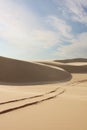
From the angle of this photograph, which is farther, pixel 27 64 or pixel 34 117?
pixel 27 64

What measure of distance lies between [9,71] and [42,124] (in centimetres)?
2042

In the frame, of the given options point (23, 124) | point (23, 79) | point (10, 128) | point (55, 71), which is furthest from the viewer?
point (55, 71)

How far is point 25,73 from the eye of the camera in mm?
25578

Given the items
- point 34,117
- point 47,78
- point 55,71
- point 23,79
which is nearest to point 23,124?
point 34,117

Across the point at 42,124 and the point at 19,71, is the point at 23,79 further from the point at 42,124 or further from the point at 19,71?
the point at 42,124

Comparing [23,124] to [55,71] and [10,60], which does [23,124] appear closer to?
[10,60]

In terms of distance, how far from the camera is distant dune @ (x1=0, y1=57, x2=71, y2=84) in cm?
2317

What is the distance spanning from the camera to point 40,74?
27016mm

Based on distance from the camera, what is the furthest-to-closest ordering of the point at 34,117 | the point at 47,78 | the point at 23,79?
the point at 47,78, the point at 23,79, the point at 34,117

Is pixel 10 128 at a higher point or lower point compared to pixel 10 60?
lower

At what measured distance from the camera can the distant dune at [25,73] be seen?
76.0 feet

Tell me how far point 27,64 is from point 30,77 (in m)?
3.40

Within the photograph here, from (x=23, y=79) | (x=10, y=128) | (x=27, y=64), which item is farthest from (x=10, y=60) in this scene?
(x=10, y=128)

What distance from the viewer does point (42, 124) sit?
4008mm
